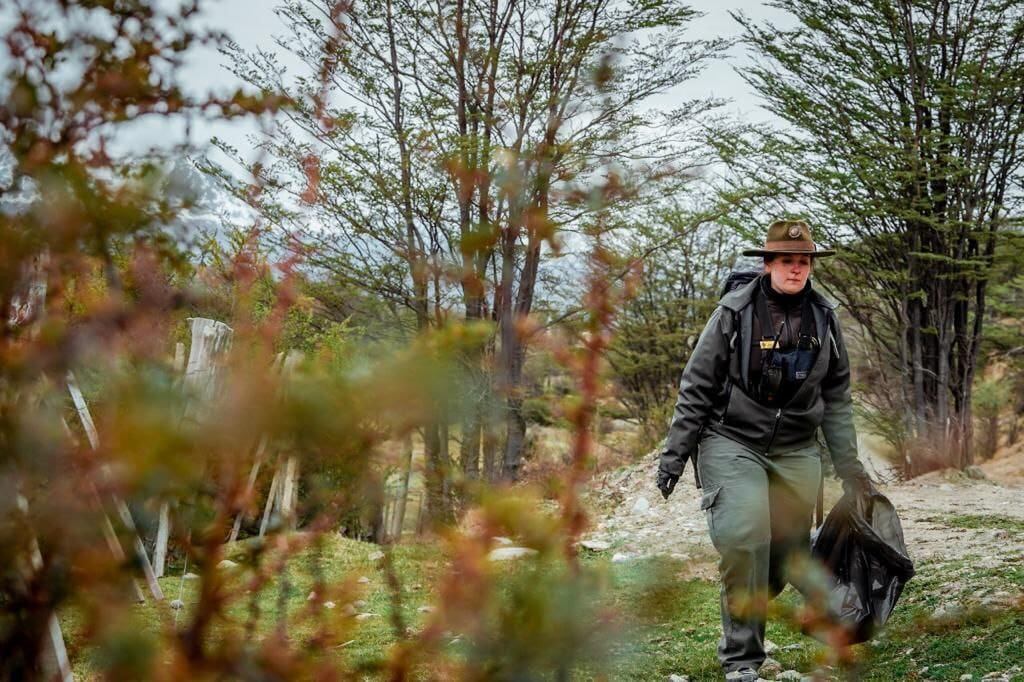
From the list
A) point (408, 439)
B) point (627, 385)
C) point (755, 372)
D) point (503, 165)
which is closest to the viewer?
point (408, 439)

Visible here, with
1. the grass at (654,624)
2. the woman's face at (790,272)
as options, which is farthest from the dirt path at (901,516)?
the woman's face at (790,272)

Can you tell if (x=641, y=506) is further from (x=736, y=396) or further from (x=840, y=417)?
(x=736, y=396)

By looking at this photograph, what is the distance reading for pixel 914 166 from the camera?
11289mm

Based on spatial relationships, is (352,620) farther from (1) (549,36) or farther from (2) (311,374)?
(1) (549,36)

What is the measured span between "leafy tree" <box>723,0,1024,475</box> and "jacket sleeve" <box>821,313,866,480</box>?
7.86 metres

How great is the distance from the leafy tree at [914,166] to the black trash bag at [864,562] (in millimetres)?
8081

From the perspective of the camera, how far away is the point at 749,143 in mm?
12344

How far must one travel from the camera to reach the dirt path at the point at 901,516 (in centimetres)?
644

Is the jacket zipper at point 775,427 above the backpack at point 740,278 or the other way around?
the other way around

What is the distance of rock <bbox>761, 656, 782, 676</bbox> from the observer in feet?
14.0

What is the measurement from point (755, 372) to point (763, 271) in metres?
0.48

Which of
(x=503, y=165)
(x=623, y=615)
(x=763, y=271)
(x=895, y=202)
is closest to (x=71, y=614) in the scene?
(x=623, y=615)

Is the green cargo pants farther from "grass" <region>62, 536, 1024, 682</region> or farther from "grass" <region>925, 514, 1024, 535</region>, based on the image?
"grass" <region>925, 514, 1024, 535</region>

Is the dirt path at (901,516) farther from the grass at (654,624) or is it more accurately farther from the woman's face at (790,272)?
the woman's face at (790,272)
